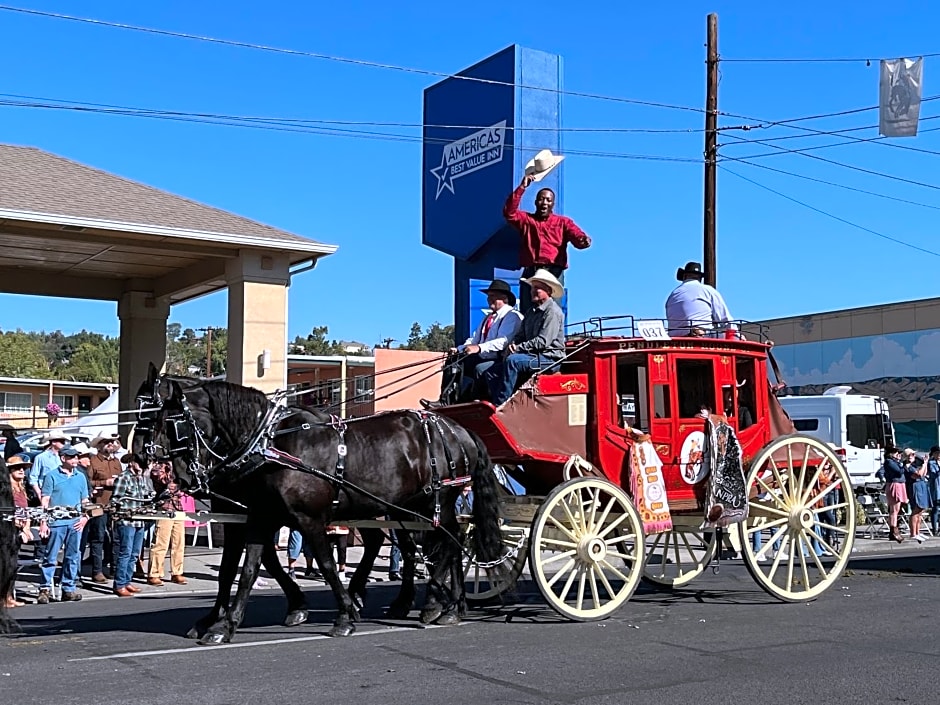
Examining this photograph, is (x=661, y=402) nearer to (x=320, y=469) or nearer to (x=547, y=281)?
(x=547, y=281)

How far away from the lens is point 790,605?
10281 mm

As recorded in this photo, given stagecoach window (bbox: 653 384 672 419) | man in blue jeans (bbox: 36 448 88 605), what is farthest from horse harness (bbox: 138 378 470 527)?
man in blue jeans (bbox: 36 448 88 605)

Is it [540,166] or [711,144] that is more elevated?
[711,144]

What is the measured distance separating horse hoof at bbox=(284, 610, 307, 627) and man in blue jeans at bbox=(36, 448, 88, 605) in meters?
3.68

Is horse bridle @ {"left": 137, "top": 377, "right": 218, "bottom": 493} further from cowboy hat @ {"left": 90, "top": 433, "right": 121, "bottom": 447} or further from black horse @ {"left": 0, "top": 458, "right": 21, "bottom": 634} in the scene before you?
cowboy hat @ {"left": 90, "top": 433, "right": 121, "bottom": 447}

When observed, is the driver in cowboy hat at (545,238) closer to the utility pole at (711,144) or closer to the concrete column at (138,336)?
the utility pole at (711,144)

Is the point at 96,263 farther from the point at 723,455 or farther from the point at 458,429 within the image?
the point at 723,455

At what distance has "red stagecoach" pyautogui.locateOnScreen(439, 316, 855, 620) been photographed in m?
9.51

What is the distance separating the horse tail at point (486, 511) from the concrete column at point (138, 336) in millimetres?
→ 12790

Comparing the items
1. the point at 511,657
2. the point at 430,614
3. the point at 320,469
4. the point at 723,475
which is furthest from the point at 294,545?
the point at 511,657

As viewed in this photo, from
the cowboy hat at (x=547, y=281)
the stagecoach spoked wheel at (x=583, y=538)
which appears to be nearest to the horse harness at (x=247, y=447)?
the stagecoach spoked wheel at (x=583, y=538)

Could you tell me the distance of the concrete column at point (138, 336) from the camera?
2098 centimetres

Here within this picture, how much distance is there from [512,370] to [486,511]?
129 cm

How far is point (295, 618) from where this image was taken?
941 centimetres
